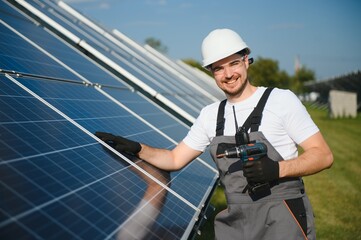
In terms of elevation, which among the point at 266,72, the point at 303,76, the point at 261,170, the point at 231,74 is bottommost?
the point at 261,170

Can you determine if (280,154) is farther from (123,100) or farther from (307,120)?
(123,100)

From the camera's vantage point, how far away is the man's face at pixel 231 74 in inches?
144

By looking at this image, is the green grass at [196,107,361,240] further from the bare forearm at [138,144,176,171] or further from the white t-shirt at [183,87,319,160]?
the white t-shirt at [183,87,319,160]

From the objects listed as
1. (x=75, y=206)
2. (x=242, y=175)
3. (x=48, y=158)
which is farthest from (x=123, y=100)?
(x=75, y=206)

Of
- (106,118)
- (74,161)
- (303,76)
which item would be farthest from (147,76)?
(303,76)

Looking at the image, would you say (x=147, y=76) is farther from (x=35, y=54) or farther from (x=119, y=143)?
(x=119, y=143)

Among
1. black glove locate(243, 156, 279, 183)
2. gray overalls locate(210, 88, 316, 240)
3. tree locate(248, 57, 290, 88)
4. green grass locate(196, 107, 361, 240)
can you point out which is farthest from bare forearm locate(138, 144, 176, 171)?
tree locate(248, 57, 290, 88)

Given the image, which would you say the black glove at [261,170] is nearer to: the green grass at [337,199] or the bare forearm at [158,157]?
the bare forearm at [158,157]

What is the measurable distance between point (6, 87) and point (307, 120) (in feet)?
8.84

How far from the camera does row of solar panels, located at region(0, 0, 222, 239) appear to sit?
2072 mm

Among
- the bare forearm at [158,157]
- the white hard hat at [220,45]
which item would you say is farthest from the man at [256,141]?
the bare forearm at [158,157]

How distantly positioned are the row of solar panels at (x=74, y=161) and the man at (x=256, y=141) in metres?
0.45

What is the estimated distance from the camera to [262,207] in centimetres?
338

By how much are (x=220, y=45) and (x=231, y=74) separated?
32cm
